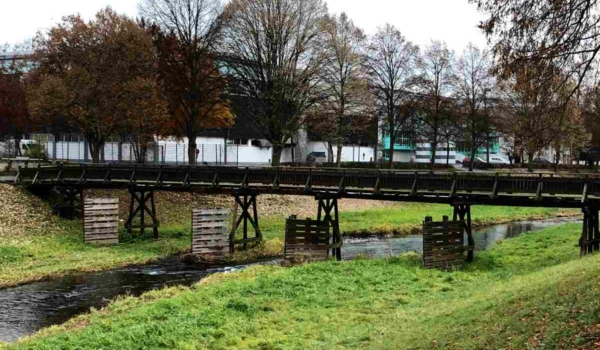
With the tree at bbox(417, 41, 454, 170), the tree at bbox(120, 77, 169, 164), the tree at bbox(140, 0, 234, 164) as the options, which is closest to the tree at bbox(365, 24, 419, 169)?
the tree at bbox(417, 41, 454, 170)

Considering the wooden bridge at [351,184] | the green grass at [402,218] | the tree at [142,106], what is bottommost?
the green grass at [402,218]

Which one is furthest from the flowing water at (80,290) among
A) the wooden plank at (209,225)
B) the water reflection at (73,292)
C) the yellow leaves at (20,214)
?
the yellow leaves at (20,214)

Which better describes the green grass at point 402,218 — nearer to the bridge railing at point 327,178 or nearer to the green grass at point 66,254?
the bridge railing at point 327,178

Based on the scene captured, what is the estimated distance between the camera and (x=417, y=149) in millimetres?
92750

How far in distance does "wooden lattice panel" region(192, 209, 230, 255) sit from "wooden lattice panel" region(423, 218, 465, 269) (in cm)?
970

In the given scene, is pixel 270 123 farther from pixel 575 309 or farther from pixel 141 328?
pixel 575 309

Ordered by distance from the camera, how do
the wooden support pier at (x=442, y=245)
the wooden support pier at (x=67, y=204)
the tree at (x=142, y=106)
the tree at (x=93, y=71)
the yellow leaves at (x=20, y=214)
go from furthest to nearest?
the tree at (x=142, y=106)
the tree at (x=93, y=71)
the wooden support pier at (x=67, y=204)
the yellow leaves at (x=20, y=214)
the wooden support pier at (x=442, y=245)

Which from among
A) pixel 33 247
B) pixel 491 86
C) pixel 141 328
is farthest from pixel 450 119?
pixel 141 328

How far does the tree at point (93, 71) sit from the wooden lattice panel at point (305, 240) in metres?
16.1

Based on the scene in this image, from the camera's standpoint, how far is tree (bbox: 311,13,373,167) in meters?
47.9

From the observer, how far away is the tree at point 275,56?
140 ft

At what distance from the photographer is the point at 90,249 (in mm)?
26594

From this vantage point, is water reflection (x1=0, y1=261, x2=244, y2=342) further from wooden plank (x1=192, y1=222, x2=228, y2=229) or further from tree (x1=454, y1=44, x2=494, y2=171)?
tree (x1=454, y1=44, x2=494, y2=171)

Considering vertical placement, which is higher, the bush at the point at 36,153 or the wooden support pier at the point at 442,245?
the bush at the point at 36,153
